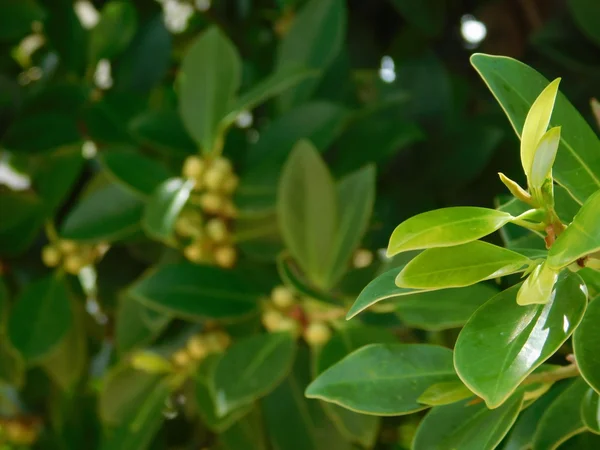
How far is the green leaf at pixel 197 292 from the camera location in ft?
2.28

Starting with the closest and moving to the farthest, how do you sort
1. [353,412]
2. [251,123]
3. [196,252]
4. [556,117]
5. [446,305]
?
1. [556,117]
2. [446,305]
3. [353,412]
4. [196,252]
5. [251,123]

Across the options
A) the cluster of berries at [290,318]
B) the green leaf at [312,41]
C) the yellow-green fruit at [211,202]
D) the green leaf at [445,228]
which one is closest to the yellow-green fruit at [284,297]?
the cluster of berries at [290,318]

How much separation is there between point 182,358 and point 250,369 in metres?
0.18

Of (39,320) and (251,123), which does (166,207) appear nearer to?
(39,320)

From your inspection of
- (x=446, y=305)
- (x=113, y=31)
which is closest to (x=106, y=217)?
(x=113, y=31)

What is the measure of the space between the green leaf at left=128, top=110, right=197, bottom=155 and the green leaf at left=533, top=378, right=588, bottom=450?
487 mm

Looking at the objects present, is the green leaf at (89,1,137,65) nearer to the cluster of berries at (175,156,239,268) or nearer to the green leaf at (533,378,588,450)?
the cluster of berries at (175,156,239,268)

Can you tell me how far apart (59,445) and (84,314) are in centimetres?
20

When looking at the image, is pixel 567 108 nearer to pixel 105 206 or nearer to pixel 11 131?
pixel 105 206

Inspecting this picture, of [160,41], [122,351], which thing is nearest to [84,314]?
[122,351]

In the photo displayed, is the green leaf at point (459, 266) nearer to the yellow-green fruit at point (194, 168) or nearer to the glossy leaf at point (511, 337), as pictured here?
the glossy leaf at point (511, 337)

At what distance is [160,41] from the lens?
964 millimetres

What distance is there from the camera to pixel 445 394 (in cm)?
38

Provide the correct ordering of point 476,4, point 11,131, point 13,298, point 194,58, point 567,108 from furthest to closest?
1. point 476,4
2. point 13,298
3. point 11,131
4. point 194,58
5. point 567,108
